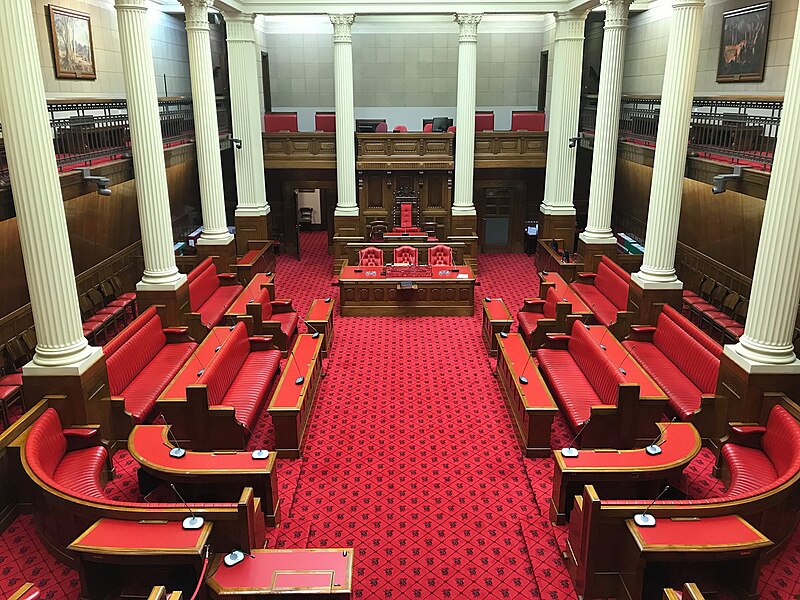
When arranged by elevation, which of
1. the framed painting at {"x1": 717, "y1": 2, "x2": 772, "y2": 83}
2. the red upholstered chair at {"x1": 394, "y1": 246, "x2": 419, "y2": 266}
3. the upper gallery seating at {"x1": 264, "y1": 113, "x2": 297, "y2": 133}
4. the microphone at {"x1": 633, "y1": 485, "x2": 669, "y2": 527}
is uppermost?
the framed painting at {"x1": 717, "y1": 2, "x2": 772, "y2": 83}

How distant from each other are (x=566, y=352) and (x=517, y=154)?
795cm

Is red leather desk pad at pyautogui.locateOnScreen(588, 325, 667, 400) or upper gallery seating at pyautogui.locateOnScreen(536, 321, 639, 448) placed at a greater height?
red leather desk pad at pyautogui.locateOnScreen(588, 325, 667, 400)

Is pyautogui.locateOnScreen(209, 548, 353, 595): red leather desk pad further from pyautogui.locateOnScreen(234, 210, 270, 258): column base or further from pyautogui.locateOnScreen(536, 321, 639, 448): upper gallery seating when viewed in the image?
pyautogui.locateOnScreen(234, 210, 270, 258): column base

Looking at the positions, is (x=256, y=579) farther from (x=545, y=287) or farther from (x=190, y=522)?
(x=545, y=287)

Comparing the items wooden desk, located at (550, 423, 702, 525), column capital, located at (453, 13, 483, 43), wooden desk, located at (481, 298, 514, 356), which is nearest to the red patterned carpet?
wooden desk, located at (481, 298, 514, 356)

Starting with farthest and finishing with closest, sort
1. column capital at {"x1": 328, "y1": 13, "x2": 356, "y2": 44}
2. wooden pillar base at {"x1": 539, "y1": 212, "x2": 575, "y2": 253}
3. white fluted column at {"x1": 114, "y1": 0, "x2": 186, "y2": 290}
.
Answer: wooden pillar base at {"x1": 539, "y1": 212, "x2": 575, "y2": 253}, column capital at {"x1": 328, "y1": 13, "x2": 356, "y2": 44}, white fluted column at {"x1": 114, "y1": 0, "x2": 186, "y2": 290}

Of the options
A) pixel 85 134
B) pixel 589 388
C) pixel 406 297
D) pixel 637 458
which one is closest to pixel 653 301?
pixel 589 388

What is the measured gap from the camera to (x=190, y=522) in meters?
5.05

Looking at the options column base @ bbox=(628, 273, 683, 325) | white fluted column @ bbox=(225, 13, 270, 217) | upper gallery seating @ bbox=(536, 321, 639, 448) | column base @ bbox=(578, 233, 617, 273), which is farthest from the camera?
white fluted column @ bbox=(225, 13, 270, 217)

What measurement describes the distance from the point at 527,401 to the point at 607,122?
6933 millimetres

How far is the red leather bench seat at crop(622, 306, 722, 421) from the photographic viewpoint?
25.1 ft

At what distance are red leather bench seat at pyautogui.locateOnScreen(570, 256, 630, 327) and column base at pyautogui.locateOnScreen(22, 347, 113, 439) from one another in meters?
7.41

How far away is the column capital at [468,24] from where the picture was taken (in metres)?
14.5

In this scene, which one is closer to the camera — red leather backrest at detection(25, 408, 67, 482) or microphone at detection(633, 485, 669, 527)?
microphone at detection(633, 485, 669, 527)
